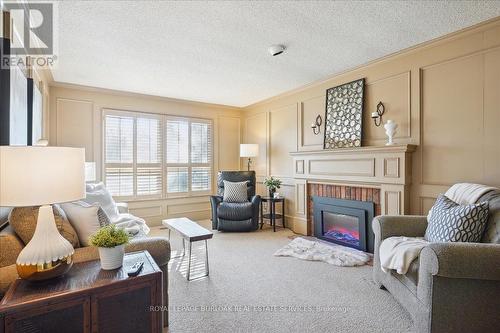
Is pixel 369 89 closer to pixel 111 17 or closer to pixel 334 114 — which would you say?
pixel 334 114

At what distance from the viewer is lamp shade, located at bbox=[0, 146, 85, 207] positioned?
122 centimetres

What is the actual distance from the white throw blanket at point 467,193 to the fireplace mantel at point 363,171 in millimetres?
642

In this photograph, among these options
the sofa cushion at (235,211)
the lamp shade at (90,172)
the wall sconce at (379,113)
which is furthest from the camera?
the sofa cushion at (235,211)

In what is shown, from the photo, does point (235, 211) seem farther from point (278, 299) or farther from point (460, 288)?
point (460, 288)

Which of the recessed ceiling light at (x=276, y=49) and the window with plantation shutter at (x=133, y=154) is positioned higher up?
the recessed ceiling light at (x=276, y=49)

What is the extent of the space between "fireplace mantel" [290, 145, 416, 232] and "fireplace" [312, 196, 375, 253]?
251 millimetres

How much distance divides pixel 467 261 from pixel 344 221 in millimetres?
2386

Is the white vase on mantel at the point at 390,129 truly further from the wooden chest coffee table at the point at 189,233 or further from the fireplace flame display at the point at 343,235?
the wooden chest coffee table at the point at 189,233

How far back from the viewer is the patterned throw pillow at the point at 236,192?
488 centimetres

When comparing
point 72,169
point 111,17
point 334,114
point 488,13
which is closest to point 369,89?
point 334,114

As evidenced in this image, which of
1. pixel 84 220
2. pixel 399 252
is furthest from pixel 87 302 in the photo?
pixel 399 252

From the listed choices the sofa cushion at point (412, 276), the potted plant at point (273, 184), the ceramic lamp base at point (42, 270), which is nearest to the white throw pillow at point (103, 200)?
the ceramic lamp base at point (42, 270)

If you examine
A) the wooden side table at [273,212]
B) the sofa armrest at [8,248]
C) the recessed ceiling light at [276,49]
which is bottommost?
the wooden side table at [273,212]

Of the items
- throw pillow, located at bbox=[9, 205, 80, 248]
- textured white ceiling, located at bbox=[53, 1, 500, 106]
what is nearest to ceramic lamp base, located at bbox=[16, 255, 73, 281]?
throw pillow, located at bbox=[9, 205, 80, 248]
